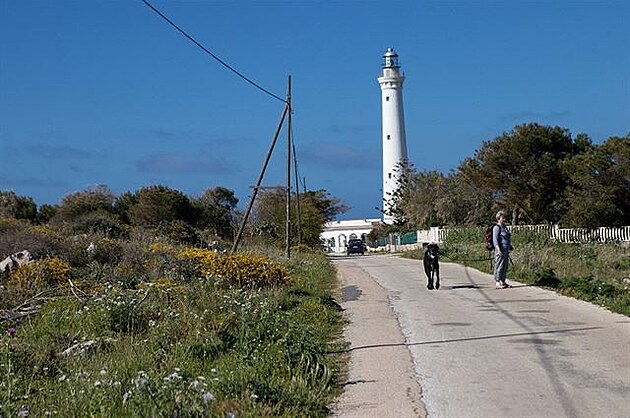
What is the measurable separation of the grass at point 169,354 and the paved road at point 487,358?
0.55 m

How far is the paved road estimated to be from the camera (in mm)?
8977

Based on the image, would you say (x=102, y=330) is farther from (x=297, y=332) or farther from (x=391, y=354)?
(x=391, y=354)

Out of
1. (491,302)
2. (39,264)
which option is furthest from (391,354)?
(39,264)

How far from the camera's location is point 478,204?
2589 inches

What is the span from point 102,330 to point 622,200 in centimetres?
4409

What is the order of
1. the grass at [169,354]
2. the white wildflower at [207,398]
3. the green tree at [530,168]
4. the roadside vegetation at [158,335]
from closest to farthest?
the white wildflower at [207,398] → the grass at [169,354] → the roadside vegetation at [158,335] → the green tree at [530,168]

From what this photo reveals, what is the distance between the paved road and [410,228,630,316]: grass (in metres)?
0.62

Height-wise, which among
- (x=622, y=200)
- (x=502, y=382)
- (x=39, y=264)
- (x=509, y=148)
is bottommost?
(x=502, y=382)

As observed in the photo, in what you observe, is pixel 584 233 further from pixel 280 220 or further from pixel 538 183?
pixel 280 220

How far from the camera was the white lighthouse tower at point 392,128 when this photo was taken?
290 feet

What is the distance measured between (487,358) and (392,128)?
7797 centimetres

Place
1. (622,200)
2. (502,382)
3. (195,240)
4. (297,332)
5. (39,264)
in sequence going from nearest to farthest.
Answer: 1. (502,382)
2. (297,332)
3. (39,264)
4. (195,240)
5. (622,200)

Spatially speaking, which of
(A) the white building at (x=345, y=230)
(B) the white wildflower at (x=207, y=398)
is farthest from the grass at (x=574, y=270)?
(A) the white building at (x=345, y=230)

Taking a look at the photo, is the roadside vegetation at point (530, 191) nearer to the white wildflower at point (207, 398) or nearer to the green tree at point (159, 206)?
the green tree at point (159, 206)
